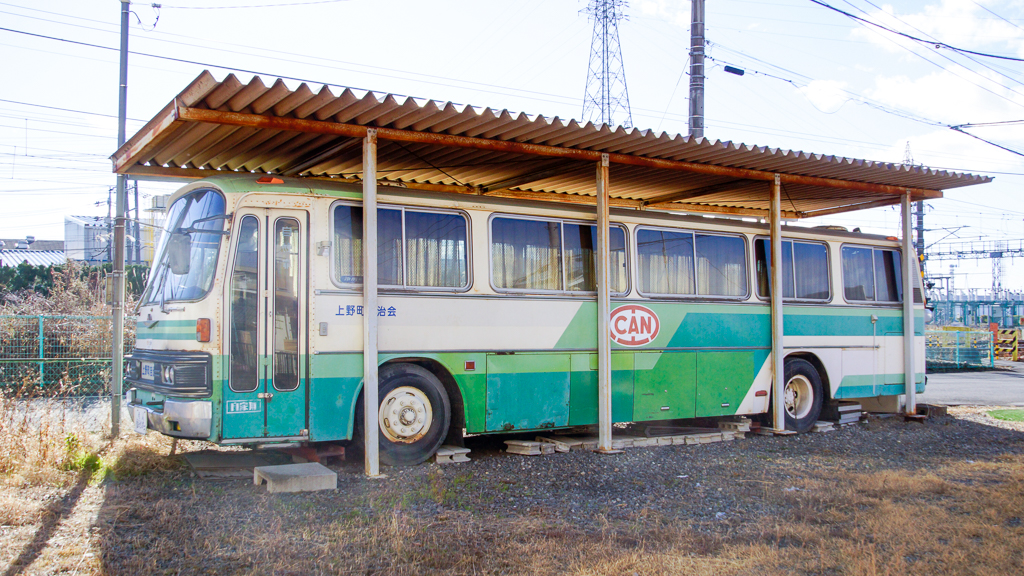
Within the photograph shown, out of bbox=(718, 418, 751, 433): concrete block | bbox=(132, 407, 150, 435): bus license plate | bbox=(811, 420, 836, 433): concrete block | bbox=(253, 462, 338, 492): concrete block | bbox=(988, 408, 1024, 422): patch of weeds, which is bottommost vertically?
bbox=(988, 408, 1024, 422): patch of weeds

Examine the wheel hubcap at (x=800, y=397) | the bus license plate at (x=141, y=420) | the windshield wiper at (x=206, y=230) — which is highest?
the windshield wiper at (x=206, y=230)

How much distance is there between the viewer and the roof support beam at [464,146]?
7.16 metres

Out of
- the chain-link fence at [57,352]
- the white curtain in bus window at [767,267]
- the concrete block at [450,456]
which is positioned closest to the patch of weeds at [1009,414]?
the white curtain in bus window at [767,267]

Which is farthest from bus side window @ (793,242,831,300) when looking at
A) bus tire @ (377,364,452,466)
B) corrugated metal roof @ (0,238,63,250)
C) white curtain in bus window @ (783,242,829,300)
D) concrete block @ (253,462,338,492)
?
corrugated metal roof @ (0,238,63,250)

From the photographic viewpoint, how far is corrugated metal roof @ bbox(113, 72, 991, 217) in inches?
287

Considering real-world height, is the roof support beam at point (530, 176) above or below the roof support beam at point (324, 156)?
above

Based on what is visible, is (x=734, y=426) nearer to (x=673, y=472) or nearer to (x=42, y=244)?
(x=673, y=472)

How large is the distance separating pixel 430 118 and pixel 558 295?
262 centimetres

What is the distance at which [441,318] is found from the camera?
8.43 meters

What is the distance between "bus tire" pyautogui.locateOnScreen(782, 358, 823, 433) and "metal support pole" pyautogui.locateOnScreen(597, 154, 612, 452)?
3.52 m

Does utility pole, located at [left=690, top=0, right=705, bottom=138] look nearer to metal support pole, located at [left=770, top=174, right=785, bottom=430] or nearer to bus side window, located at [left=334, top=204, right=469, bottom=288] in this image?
metal support pole, located at [left=770, top=174, right=785, bottom=430]

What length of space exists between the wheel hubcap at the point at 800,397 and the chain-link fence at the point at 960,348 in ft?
61.4

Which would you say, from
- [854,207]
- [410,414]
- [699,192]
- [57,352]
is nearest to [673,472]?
[410,414]

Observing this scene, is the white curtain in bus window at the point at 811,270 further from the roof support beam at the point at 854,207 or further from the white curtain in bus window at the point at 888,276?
the roof support beam at the point at 854,207
